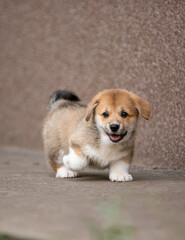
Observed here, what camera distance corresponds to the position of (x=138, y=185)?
3740 millimetres

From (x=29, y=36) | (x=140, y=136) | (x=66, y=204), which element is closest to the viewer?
(x=66, y=204)

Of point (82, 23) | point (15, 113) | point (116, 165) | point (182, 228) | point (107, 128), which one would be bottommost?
point (182, 228)

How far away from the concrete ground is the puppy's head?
1.34 ft

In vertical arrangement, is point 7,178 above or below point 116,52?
below

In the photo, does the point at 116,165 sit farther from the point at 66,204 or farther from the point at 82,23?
the point at 82,23

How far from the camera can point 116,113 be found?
399 centimetres

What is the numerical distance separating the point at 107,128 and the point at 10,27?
13.8 feet

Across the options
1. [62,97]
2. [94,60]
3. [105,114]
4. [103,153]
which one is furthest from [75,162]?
[94,60]

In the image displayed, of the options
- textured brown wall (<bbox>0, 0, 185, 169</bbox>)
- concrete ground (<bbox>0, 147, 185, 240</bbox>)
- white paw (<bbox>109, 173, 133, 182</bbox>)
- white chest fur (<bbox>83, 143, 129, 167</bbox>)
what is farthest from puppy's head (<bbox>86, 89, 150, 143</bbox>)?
textured brown wall (<bbox>0, 0, 185, 169</bbox>)

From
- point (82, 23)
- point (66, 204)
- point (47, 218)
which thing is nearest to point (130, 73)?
point (82, 23)

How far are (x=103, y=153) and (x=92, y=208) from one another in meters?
1.29

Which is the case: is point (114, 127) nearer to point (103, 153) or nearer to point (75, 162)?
point (103, 153)

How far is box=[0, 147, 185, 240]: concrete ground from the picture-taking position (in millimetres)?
2346

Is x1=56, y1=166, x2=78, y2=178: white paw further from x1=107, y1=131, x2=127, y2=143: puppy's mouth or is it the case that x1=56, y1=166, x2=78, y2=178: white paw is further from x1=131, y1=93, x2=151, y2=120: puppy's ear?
x1=131, y1=93, x2=151, y2=120: puppy's ear
